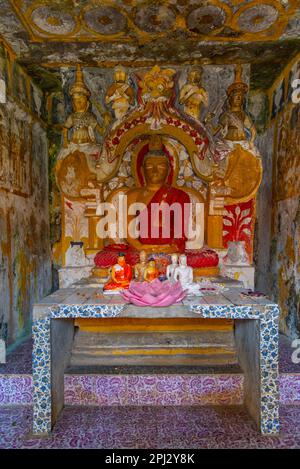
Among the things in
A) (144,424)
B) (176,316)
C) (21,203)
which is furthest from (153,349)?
(21,203)

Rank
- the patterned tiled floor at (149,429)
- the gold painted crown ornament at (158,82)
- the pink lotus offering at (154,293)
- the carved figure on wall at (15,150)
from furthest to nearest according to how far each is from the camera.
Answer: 1. the gold painted crown ornament at (158,82)
2. the carved figure on wall at (15,150)
3. the pink lotus offering at (154,293)
4. the patterned tiled floor at (149,429)

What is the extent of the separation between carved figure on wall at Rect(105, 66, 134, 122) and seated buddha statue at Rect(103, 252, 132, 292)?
2.47 m

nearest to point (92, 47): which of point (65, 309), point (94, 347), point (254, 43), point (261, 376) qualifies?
point (254, 43)

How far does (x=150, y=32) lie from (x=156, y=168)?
166 cm

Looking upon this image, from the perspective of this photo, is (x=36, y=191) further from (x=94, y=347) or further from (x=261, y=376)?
(x=261, y=376)

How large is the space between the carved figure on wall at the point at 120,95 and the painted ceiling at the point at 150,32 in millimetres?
252

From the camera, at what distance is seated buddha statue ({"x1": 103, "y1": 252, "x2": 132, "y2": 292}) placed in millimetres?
3164

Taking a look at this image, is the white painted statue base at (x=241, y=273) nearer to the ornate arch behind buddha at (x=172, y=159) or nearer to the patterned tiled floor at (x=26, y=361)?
the ornate arch behind buddha at (x=172, y=159)

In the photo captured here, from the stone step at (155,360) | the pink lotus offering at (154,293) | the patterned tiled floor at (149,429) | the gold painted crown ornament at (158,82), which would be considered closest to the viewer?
the patterned tiled floor at (149,429)

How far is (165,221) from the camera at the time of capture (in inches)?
179

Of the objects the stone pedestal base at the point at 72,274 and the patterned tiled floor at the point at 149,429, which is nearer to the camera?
the patterned tiled floor at the point at 149,429

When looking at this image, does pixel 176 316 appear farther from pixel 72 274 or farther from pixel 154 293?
pixel 72 274

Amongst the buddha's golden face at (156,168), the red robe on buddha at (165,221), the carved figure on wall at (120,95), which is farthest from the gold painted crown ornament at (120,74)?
the red robe on buddha at (165,221)

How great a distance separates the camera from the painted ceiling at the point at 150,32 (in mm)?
3340
